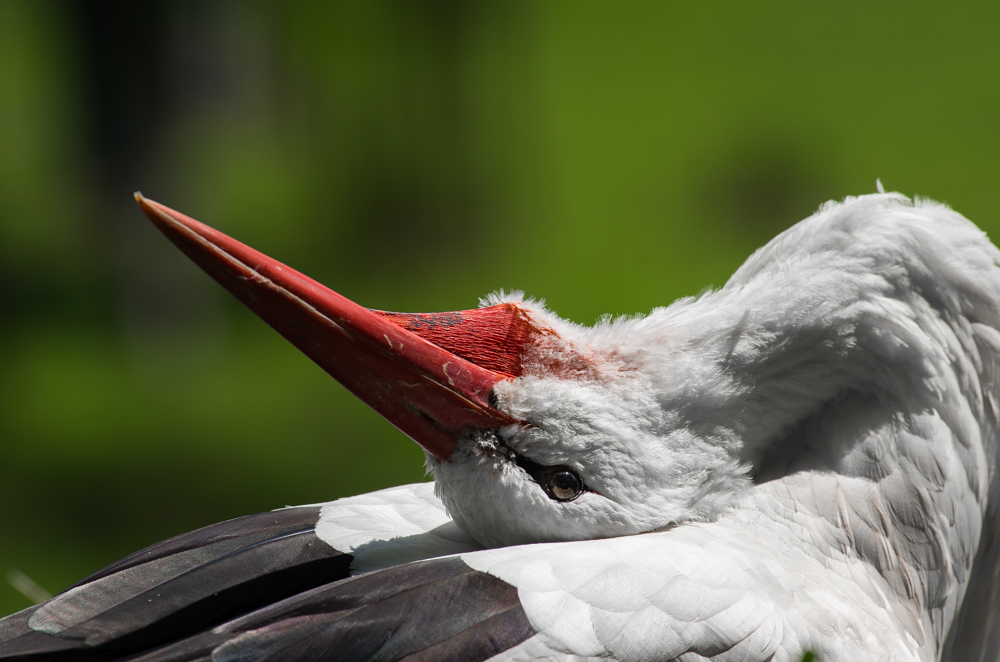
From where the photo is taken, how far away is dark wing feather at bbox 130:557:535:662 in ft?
5.21

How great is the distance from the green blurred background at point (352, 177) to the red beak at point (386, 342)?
11.2 ft

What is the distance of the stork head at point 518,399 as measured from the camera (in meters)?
1.70

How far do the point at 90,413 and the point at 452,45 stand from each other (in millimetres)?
4451

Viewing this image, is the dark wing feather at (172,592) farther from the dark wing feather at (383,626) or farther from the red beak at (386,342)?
the red beak at (386,342)

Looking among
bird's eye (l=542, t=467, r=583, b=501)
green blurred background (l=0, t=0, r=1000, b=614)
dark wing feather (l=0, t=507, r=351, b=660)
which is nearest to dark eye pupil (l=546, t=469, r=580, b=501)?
bird's eye (l=542, t=467, r=583, b=501)

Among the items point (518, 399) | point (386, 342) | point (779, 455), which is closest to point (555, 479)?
point (518, 399)

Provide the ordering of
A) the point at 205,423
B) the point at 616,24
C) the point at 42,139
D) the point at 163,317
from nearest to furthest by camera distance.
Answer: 1. the point at 205,423
2. the point at 163,317
3. the point at 42,139
4. the point at 616,24

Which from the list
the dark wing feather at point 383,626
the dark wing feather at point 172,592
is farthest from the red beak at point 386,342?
the dark wing feather at point 172,592

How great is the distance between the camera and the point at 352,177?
992 cm

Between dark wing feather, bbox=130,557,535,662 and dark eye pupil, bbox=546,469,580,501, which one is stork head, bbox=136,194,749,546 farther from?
dark wing feather, bbox=130,557,535,662

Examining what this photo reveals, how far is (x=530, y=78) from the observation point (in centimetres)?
1188

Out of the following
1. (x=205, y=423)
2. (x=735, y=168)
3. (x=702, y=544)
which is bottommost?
(x=702, y=544)

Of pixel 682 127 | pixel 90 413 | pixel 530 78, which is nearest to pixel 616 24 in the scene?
pixel 530 78

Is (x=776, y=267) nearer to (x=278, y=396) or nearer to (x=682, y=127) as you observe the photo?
(x=278, y=396)
